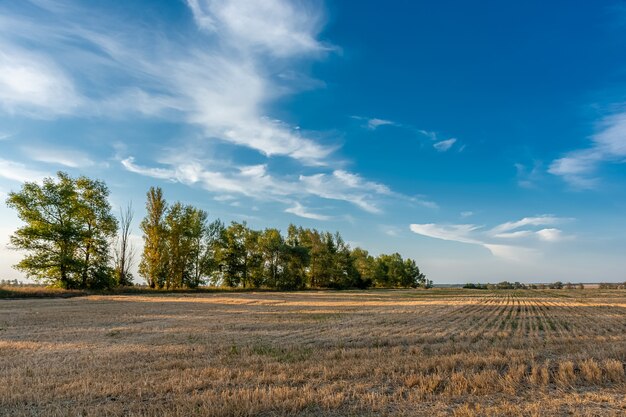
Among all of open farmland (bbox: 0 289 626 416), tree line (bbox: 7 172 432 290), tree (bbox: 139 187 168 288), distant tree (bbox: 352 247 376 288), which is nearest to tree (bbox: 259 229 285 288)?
tree line (bbox: 7 172 432 290)

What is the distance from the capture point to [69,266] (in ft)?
157

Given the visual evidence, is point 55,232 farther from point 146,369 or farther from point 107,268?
point 146,369

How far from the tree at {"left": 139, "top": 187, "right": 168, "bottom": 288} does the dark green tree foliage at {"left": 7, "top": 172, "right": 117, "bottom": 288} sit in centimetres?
950

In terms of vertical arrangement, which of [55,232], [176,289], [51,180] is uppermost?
[51,180]

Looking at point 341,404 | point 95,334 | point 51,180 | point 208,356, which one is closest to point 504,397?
point 341,404

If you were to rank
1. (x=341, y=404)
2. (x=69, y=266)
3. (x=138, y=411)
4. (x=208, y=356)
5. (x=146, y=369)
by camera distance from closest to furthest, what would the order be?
1. (x=138, y=411)
2. (x=341, y=404)
3. (x=146, y=369)
4. (x=208, y=356)
5. (x=69, y=266)

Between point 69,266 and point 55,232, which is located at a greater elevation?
point 55,232

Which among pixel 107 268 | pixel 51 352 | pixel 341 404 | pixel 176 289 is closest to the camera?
pixel 341 404

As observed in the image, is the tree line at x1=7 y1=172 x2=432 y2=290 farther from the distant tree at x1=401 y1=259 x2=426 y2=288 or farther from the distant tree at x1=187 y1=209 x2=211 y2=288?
the distant tree at x1=401 y1=259 x2=426 y2=288

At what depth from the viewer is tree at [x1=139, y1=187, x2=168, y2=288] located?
207ft

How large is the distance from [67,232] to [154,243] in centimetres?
1593

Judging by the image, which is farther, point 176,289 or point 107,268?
point 176,289

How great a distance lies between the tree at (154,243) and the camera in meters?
63.1

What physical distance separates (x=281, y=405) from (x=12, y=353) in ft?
33.0
